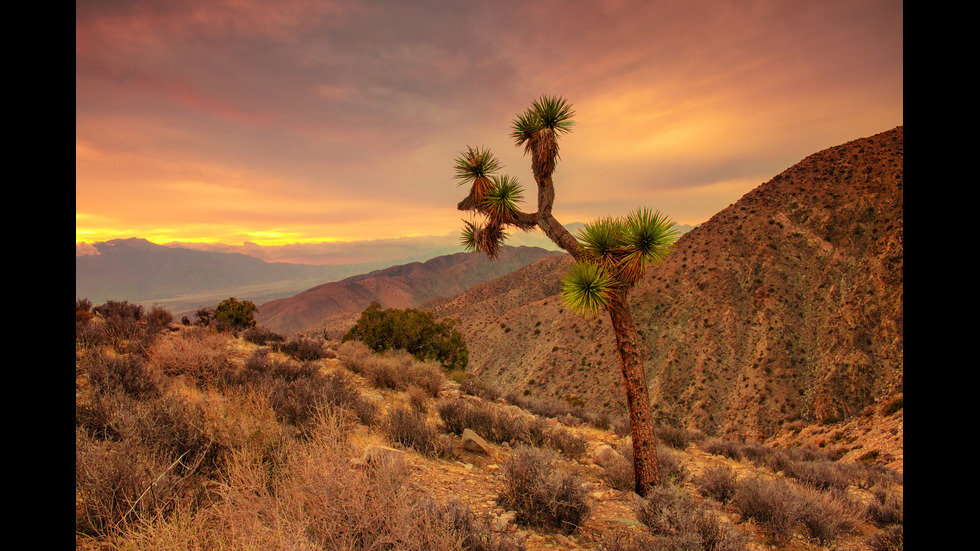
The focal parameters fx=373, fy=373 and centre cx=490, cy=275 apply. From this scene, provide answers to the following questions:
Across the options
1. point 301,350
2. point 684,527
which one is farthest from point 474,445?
point 301,350

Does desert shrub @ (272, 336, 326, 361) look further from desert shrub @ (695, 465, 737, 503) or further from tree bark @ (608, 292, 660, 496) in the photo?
desert shrub @ (695, 465, 737, 503)

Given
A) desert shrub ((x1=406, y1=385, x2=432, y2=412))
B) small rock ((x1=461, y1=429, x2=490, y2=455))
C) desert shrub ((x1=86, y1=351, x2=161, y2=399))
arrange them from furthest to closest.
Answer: desert shrub ((x1=406, y1=385, x2=432, y2=412)) < small rock ((x1=461, y1=429, x2=490, y2=455)) < desert shrub ((x1=86, y1=351, x2=161, y2=399))

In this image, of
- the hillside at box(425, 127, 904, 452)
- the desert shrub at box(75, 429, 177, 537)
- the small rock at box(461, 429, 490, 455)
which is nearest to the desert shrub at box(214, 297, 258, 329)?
the small rock at box(461, 429, 490, 455)

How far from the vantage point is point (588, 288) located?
246 inches

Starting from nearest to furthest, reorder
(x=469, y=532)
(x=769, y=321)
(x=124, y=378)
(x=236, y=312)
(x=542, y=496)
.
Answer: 1. (x=469, y=532)
2. (x=542, y=496)
3. (x=124, y=378)
4. (x=236, y=312)
5. (x=769, y=321)

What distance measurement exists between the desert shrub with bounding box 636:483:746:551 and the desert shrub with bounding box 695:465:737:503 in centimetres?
183

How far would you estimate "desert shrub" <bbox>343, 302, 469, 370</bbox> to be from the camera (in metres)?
21.3

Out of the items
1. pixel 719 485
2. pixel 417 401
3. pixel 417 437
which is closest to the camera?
pixel 417 437

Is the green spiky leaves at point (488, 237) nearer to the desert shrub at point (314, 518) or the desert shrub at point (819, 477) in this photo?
the desert shrub at point (314, 518)

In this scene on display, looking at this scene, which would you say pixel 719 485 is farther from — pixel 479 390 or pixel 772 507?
pixel 479 390

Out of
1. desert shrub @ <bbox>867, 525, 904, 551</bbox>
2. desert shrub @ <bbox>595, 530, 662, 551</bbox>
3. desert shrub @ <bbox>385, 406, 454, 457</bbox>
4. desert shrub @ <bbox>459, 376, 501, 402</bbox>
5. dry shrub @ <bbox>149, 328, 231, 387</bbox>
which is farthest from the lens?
desert shrub @ <bbox>459, 376, 501, 402</bbox>

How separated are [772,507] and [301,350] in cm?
1228
